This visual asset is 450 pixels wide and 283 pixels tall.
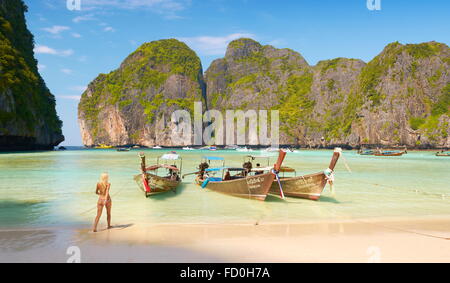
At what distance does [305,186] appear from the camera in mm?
15164

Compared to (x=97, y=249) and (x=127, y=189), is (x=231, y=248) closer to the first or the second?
(x=97, y=249)

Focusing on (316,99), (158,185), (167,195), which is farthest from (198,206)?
(316,99)

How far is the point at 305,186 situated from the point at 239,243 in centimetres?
797

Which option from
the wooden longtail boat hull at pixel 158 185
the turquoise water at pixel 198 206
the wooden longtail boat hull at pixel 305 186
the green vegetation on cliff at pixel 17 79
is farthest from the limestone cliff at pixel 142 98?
the wooden longtail boat hull at pixel 305 186

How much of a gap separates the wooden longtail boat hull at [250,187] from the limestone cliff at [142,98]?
153 meters

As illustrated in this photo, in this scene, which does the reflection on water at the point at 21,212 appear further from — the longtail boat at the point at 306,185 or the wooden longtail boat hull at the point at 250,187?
the longtail boat at the point at 306,185

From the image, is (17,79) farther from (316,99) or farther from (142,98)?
(316,99)

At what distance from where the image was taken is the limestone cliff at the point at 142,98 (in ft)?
567

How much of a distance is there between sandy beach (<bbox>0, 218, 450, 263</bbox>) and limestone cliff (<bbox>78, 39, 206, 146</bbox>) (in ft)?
523

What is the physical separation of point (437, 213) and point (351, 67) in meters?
169

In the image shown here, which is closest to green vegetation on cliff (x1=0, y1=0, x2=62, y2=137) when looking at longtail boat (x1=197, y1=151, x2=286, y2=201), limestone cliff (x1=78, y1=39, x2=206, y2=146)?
longtail boat (x1=197, y1=151, x2=286, y2=201)

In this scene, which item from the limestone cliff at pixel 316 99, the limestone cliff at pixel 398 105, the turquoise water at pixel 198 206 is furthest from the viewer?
the limestone cliff at pixel 316 99

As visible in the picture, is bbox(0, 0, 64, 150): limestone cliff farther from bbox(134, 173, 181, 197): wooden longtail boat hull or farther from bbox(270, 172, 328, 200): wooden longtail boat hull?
bbox(270, 172, 328, 200): wooden longtail boat hull
